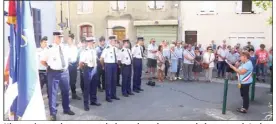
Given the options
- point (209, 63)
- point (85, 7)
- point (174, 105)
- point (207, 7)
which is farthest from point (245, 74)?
point (85, 7)

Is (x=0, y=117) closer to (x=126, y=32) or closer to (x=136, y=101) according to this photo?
(x=136, y=101)

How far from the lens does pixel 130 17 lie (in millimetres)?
16953

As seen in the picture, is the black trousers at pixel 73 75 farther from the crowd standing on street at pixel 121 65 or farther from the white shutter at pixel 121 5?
the white shutter at pixel 121 5

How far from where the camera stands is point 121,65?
739 cm

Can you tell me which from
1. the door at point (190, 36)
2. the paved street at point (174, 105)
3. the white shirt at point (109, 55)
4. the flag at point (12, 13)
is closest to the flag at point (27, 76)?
the flag at point (12, 13)

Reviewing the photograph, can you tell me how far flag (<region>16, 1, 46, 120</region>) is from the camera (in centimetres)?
347

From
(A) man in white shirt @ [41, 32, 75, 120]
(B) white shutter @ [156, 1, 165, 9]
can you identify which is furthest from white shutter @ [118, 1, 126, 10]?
(A) man in white shirt @ [41, 32, 75, 120]

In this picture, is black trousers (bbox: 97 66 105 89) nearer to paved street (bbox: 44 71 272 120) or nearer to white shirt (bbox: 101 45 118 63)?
paved street (bbox: 44 71 272 120)

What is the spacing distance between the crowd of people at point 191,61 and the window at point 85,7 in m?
8.08

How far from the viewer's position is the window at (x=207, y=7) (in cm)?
1529

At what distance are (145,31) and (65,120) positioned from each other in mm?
11790

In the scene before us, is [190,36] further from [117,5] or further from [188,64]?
[188,64]

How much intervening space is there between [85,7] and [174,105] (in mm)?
12100

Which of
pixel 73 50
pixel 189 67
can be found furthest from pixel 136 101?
pixel 189 67
